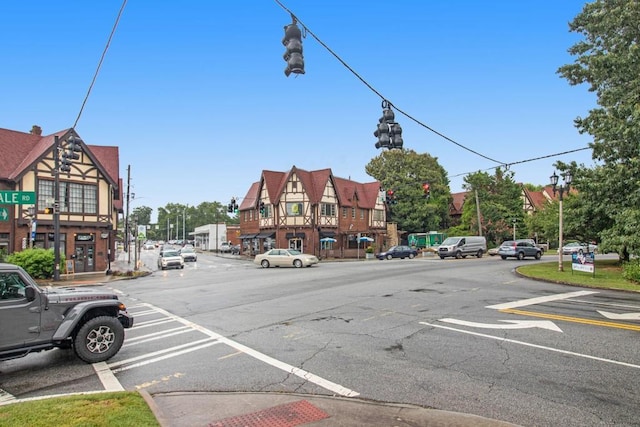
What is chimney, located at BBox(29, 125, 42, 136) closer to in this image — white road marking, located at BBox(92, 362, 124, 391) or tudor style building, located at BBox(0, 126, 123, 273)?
tudor style building, located at BBox(0, 126, 123, 273)

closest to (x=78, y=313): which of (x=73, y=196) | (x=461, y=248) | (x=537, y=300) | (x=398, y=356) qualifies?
(x=398, y=356)

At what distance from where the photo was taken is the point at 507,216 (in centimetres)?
5747

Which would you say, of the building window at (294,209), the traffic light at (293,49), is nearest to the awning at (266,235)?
Answer: the building window at (294,209)

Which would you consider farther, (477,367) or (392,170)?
(392,170)

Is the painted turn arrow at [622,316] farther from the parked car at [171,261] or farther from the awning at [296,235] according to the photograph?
the awning at [296,235]

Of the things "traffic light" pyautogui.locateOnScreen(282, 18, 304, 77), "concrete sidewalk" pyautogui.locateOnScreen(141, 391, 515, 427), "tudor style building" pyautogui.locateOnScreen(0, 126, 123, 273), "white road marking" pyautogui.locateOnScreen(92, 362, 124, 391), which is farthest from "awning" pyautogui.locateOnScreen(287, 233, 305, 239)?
"concrete sidewalk" pyautogui.locateOnScreen(141, 391, 515, 427)

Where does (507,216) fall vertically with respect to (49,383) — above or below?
above

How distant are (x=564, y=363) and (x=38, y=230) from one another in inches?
1311

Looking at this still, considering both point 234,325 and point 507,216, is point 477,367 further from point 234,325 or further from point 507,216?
point 507,216

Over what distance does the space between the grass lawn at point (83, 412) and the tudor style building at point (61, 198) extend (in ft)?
89.9

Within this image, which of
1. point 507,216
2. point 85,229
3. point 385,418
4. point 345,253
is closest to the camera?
point 385,418

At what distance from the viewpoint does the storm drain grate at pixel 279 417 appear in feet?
15.0

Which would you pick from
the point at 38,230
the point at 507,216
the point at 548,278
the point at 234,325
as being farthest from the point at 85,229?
the point at 507,216

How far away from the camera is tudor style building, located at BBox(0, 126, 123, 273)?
28453 millimetres
